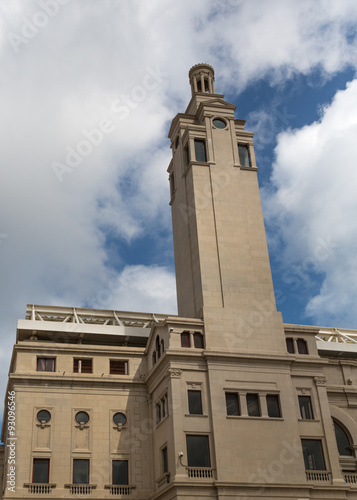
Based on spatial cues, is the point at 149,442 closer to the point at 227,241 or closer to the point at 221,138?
the point at 227,241

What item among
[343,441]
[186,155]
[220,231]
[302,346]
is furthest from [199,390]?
[186,155]

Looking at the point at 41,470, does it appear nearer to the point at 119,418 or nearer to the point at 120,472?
the point at 120,472

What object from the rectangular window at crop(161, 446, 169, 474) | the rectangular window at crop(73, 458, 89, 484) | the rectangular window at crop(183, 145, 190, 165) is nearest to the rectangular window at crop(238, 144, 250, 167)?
the rectangular window at crop(183, 145, 190, 165)

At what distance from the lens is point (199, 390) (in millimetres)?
52531

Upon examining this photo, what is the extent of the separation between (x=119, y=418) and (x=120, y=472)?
4.92 meters

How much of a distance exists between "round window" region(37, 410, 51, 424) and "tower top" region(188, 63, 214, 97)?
42878 millimetres

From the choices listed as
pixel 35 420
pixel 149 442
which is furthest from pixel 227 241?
pixel 35 420

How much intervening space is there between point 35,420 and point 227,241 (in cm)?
Answer: 2490

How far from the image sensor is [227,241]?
201 feet

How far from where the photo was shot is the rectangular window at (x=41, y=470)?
53.0 metres

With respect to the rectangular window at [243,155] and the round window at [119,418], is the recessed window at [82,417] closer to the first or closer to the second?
the round window at [119,418]

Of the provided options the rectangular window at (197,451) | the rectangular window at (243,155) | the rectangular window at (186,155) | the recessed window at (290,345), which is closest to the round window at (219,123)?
the rectangular window at (243,155)

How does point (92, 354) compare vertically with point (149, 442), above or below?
above

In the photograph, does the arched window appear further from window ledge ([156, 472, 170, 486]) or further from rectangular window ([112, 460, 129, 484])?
rectangular window ([112, 460, 129, 484])
